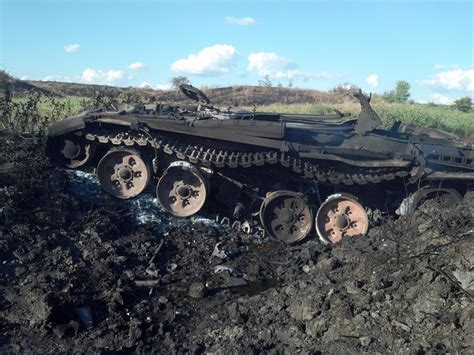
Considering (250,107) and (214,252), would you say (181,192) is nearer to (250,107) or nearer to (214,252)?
(214,252)

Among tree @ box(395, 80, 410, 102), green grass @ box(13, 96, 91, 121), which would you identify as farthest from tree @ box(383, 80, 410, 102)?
green grass @ box(13, 96, 91, 121)

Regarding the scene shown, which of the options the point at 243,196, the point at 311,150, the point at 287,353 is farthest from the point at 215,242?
the point at 287,353

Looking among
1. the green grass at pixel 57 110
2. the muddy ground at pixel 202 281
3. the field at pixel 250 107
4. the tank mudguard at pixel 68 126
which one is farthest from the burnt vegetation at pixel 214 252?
the green grass at pixel 57 110

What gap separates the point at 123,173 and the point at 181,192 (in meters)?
1.13

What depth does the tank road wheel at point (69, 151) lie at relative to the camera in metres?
10.5

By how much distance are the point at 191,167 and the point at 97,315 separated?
12.7 ft

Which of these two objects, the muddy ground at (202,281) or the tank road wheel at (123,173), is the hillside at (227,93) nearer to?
the tank road wheel at (123,173)

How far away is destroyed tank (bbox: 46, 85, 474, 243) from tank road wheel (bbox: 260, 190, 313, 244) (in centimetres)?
2

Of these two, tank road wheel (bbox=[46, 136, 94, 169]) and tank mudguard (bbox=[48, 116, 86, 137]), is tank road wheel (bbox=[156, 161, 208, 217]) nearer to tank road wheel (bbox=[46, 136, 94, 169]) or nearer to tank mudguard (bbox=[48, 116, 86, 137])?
tank road wheel (bbox=[46, 136, 94, 169])

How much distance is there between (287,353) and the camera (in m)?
5.88

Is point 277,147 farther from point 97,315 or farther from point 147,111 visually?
point 97,315

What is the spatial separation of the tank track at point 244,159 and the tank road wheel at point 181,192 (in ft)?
1.23

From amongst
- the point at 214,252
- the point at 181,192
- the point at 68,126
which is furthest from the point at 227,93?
the point at 214,252

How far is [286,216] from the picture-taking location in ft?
33.4
